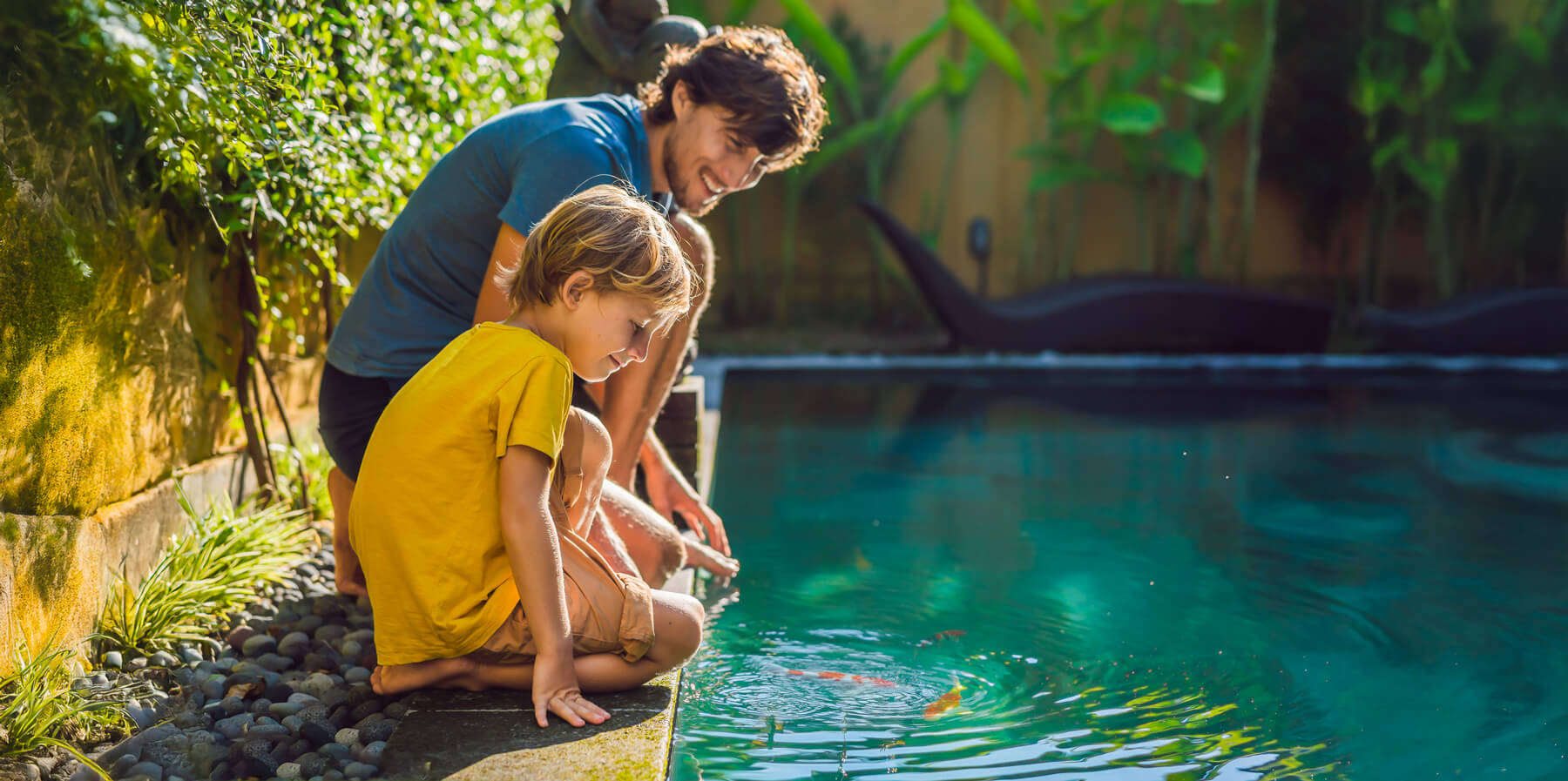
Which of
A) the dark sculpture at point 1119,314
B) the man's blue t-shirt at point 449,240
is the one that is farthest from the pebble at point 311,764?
the dark sculpture at point 1119,314

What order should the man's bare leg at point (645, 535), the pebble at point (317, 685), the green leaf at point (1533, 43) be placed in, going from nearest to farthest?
1. the pebble at point (317, 685)
2. the man's bare leg at point (645, 535)
3. the green leaf at point (1533, 43)

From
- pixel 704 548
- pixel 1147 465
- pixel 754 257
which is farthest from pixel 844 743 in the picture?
pixel 754 257

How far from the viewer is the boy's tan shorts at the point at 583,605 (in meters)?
1.78

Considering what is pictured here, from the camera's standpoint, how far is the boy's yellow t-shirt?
5.48 feet

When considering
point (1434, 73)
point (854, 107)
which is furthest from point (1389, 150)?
point (854, 107)

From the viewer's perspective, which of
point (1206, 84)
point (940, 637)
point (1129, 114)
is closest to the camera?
point (940, 637)

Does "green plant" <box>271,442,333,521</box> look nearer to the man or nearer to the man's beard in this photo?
the man

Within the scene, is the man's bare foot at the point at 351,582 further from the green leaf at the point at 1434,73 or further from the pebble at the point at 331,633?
the green leaf at the point at 1434,73

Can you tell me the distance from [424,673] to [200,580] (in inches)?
33.5

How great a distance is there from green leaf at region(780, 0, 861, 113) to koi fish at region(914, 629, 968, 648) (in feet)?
23.3

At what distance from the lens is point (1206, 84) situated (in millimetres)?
8648

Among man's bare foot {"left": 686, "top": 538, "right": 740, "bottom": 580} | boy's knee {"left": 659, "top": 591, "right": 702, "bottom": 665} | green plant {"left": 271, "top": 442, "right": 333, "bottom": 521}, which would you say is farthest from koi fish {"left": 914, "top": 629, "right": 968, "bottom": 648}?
green plant {"left": 271, "top": 442, "right": 333, "bottom": 521}

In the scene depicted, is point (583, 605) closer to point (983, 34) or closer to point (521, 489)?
point (521, 489)

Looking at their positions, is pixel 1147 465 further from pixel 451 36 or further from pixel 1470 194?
pixel 1470 194
